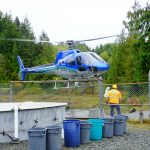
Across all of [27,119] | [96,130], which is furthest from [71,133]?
[27,119]

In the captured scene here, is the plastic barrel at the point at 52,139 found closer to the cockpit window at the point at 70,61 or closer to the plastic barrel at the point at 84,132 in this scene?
the plastic barrel at the point at 84,132

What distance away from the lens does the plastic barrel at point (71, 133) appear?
39.6ft

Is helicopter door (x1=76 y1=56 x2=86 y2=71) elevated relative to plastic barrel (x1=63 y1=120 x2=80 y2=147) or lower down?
elevated

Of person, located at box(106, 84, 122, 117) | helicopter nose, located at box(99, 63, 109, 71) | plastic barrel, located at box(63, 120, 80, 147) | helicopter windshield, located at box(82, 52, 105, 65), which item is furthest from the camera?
helicopter windshield, located at box(82, 52, 105, 65)

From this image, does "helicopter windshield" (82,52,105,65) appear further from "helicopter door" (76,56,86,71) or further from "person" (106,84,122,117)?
"person" (106,84,122,117)

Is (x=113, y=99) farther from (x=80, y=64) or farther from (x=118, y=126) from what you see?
(x=80, y=64)

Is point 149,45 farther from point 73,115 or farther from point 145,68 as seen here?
point 73,115

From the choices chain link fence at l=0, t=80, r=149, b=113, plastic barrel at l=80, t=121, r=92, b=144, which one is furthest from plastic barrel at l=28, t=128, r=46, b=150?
chain link fence at l=0, t=80, r=149, b=113

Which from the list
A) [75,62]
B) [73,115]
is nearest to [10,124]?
[73,115]

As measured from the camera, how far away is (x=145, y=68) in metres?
38.8

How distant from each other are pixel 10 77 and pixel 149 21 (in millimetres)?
34777

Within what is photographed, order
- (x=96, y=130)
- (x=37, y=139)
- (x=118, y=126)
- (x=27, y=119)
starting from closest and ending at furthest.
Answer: (x=37, y=139), (x=27, y=119), (x=96, y=130), (x=118, y=126)

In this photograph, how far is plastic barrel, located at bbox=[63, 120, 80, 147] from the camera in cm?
1208

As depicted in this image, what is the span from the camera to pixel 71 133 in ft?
39.7
